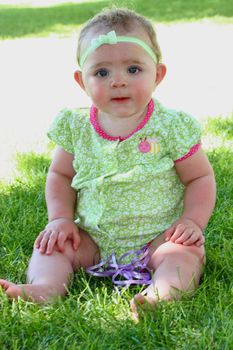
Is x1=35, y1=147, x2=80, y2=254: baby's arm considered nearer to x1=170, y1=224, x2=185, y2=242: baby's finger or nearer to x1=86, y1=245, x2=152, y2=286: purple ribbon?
x1=86, y1=245, x2=152, y2=286: purple ribbon

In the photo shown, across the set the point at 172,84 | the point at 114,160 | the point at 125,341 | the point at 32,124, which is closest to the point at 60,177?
the point at 114,160

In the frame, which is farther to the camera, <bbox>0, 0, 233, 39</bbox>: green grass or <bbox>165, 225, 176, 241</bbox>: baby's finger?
<bbox>0, 0, 233, 39</bbox>: green grass

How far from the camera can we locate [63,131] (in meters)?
2.66

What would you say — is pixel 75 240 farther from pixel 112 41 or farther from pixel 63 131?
pixel 112 41

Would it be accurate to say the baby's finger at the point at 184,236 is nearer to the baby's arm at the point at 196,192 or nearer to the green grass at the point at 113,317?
the baby's arm at the point at 196,192

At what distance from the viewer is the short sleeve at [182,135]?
8.14 feet

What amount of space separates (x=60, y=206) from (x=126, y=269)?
1.21 feet

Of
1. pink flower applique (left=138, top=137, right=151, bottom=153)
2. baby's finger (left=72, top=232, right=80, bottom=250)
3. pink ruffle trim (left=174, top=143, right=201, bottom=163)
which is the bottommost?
baby's finger (left=72, top=232, right=80, bottom=250)

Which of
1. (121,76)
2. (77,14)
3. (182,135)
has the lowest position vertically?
(182,135)

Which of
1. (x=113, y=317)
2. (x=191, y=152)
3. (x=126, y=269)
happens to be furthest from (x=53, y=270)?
(x=191, y=152)

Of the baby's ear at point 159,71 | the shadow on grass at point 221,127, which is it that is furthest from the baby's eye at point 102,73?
the shadow on grass at point 221,127

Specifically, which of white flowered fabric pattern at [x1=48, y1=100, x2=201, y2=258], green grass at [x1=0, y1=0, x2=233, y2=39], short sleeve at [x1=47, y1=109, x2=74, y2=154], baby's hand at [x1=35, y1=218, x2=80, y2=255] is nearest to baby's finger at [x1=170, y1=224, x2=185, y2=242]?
white flowered fabric pattern at [x1=48, y1=100, x2=201, y2=258]

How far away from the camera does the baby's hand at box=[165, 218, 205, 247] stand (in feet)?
7.80

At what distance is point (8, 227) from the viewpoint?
2881mm
